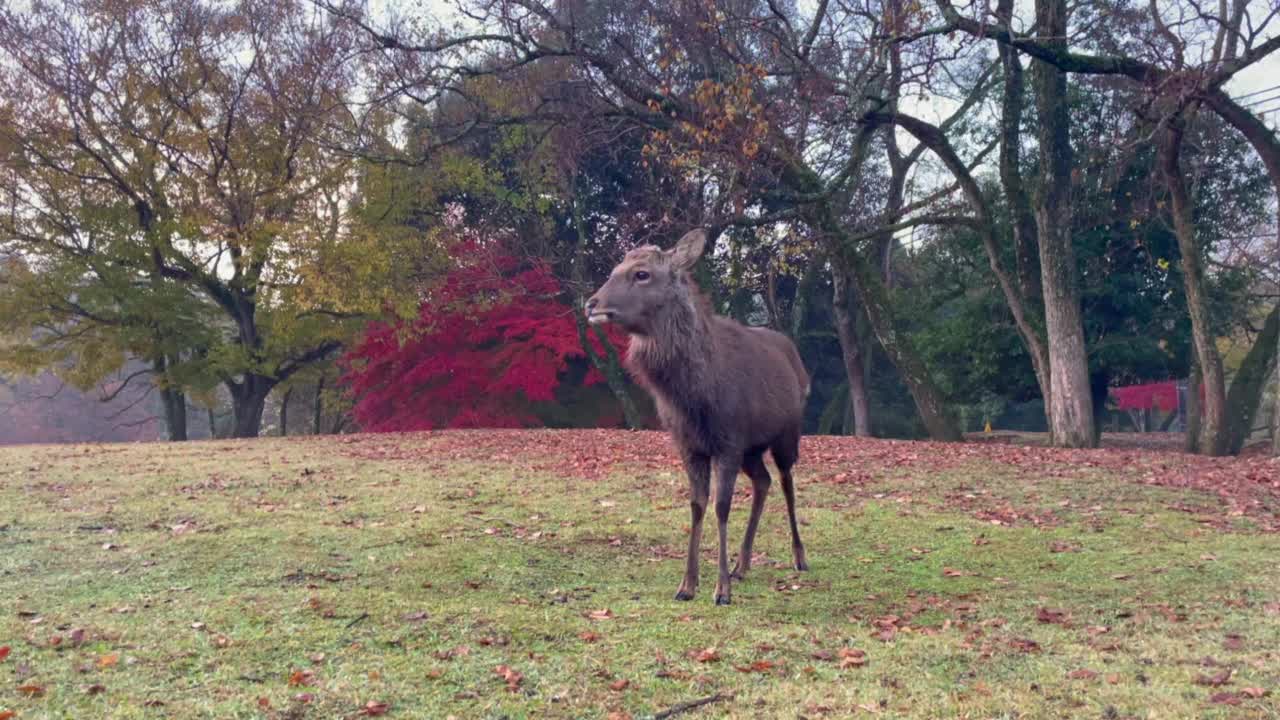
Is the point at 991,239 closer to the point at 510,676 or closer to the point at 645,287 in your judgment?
the point at 645,287

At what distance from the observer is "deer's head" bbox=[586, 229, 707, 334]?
6992 mm

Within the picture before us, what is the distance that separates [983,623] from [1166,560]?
282cm

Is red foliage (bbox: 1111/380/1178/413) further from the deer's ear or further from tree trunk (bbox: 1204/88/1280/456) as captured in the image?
the deer's ear

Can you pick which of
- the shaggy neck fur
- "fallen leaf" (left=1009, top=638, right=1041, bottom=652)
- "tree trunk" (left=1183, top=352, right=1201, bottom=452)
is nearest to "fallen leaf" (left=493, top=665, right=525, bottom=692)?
the shaggy neck fur

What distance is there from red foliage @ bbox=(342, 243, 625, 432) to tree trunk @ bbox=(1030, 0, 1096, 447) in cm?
1083

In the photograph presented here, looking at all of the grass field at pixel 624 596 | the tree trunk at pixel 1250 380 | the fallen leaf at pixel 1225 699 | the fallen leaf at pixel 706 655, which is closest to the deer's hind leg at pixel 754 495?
the grass field at pixel 624 596

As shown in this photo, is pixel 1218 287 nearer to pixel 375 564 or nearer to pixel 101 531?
pixel 375 564

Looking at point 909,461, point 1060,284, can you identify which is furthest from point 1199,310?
point 909,461

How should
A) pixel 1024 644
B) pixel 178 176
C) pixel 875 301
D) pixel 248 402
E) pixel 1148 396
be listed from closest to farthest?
pixel 1024 644
pixel 875 301
pixel 178 176
pixel 248 402
pixel 1148 396

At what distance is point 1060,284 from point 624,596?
12367mm

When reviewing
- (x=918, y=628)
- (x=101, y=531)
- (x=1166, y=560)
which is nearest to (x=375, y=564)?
(x=101, y=531)

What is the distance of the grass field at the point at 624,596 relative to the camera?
191 inches

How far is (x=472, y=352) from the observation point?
84.6 feet

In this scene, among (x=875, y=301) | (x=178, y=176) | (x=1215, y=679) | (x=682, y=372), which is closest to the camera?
(x=1215, y=679)
